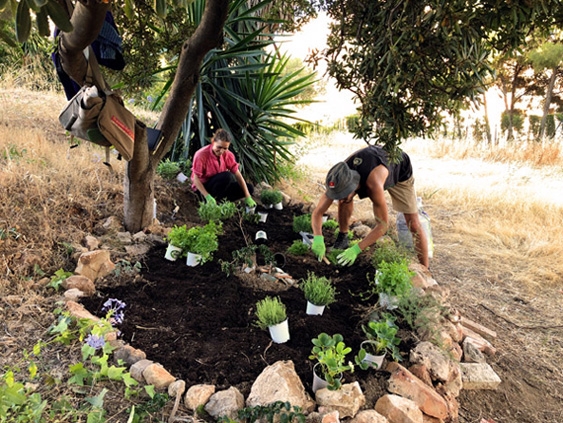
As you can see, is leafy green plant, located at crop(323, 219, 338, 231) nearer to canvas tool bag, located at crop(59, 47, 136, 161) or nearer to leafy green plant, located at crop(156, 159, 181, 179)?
leafy green plant, located at crop(156, 159, 181, 179)

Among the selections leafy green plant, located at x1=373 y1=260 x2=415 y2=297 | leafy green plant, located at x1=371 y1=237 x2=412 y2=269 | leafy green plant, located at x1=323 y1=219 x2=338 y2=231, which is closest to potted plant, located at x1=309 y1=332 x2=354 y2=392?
leafy green plant, located at x1=373 y1=260 x2=415 y2=297

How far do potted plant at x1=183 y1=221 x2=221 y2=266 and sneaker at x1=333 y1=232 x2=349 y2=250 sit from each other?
1.11 metres

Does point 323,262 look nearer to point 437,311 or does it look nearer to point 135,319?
point 437,311

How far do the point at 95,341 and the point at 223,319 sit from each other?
0.70 metres

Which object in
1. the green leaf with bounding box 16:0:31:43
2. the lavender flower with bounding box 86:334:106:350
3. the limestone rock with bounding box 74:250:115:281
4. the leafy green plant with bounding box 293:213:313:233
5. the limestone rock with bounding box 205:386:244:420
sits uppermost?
A: the green leaf with bounding box 16:0:31:43

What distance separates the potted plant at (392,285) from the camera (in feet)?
7.50

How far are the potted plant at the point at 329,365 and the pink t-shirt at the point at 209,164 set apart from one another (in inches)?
103

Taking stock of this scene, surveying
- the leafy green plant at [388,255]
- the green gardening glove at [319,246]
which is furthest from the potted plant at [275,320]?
the green gardening glove at [319,246]

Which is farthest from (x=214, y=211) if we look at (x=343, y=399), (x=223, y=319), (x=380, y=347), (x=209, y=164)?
(x=343, y=399)

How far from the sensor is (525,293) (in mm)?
3568

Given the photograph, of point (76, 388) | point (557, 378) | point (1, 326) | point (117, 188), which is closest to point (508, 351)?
point (557, 378)

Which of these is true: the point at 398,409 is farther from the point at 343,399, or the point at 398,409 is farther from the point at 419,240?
the point at 419,240

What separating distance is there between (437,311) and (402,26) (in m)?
1.52

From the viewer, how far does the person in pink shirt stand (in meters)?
3.99
